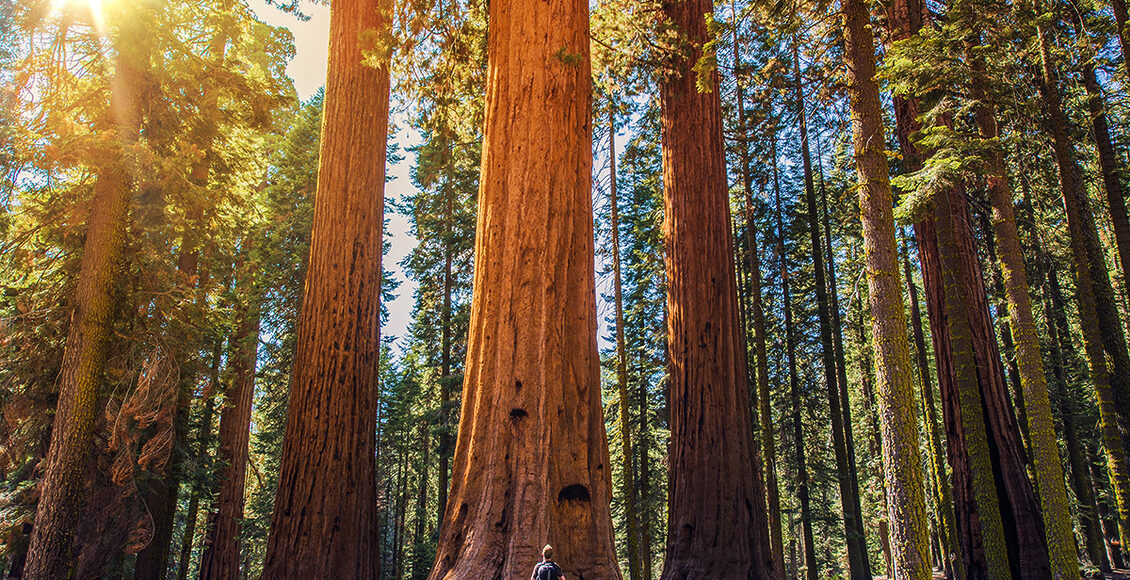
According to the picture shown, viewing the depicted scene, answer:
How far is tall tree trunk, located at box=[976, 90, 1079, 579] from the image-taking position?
27.2ft

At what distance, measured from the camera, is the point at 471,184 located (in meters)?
20.8

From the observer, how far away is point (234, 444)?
14.9m

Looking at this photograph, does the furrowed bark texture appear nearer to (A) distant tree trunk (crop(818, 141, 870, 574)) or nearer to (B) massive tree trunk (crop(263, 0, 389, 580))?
(B) massive tree trunk (crop(263, 0, 389, 580))

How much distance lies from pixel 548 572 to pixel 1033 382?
884cm

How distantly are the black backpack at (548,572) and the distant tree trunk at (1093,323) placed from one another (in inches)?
452

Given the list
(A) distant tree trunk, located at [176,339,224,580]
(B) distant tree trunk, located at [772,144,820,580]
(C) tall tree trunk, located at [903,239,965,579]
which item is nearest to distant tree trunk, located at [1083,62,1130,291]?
(C) tall tree trunk, located at [903,239,965,579]

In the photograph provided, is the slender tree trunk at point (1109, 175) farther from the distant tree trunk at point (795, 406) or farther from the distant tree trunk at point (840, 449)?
the distant tree trunk at point (795, 406)

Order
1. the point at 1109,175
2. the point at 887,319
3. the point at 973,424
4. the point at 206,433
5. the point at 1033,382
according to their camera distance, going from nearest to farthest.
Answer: the point at 887,319 < the point at 1033,382 < the point at 973,424 < the point at 1109,175 < the point at 206,433

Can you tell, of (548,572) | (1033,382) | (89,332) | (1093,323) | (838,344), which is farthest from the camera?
(838,344)

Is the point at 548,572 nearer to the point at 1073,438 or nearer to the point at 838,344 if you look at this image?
the point at 838,344

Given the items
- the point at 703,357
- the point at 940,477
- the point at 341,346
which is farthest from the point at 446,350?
the point at 940,477

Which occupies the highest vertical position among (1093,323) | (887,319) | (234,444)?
(1093,323)

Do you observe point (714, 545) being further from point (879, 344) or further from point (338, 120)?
point (338, 120)

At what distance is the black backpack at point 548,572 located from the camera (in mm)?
3641
